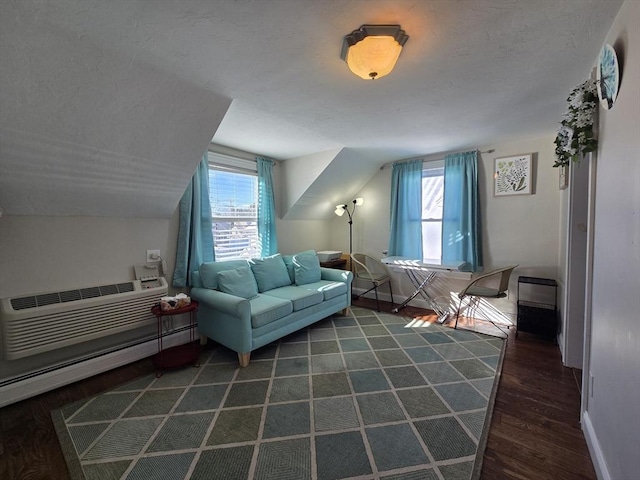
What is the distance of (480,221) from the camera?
349 cm

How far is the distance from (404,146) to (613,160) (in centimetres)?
235

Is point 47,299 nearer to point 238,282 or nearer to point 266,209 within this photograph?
point 238,282

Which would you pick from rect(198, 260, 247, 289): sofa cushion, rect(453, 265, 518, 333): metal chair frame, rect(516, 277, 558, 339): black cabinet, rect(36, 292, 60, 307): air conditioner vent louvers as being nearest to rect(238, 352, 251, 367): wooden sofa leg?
rect(198, 260, 247, 289): sofa cushion

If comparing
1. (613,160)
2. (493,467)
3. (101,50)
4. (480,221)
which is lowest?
(493,467)

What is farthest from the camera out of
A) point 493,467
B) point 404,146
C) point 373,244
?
point 373,244

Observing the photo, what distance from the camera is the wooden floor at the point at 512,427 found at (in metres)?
1.37

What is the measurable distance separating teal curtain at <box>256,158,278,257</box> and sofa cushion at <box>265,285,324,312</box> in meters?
0.79

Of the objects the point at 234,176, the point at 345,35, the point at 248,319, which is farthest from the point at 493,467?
the point at 234,176

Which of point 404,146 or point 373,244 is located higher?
point 404,146

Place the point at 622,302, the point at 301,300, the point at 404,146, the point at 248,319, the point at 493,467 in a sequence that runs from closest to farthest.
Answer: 1. the point at 622,302
2. the point at 493,467
3. the point at 248,319
4. the point at 301,300
5. the point at 404,146

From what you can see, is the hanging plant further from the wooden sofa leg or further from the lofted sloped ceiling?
the wooden sofa leg

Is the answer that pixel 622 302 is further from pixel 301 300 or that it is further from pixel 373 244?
pixel 373 244

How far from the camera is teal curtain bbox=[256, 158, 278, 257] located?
12.2 feet

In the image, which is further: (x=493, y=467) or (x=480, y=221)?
(x=480, y=221)
